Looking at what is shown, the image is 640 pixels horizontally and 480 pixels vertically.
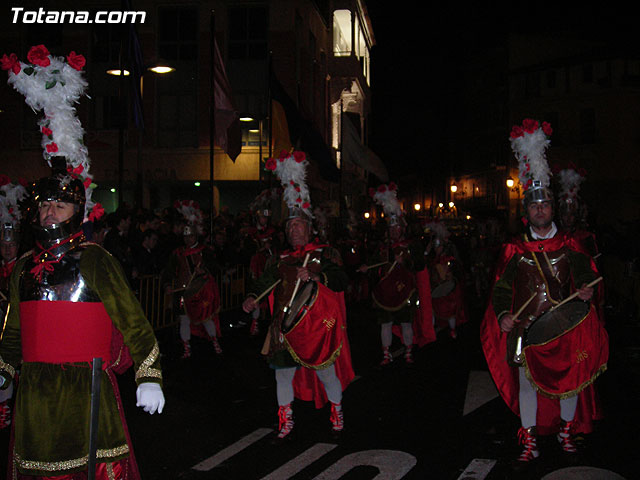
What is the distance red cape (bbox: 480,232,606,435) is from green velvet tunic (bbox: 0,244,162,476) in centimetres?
335

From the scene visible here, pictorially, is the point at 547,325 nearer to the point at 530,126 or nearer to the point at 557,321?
the point at 557,321

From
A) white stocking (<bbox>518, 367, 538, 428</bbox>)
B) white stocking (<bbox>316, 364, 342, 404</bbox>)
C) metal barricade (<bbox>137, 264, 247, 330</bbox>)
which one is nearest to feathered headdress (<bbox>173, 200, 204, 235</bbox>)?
metal barricade (<bbox>137, 264, 247, 330</bbox>)

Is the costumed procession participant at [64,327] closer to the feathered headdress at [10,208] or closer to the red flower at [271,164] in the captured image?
the red flower at [271,164]

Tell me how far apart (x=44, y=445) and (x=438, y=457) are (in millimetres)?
3325

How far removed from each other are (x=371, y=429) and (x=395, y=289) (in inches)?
136

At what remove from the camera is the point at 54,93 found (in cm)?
391

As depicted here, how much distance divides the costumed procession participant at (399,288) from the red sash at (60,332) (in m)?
6.32

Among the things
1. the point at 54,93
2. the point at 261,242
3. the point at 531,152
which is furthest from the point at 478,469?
the point at 261,242

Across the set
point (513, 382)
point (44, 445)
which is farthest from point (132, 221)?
point (44, 445)

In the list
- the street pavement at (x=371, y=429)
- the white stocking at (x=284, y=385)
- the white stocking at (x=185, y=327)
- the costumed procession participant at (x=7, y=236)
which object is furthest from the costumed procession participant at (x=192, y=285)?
the white stocking at (x=284, y=385)

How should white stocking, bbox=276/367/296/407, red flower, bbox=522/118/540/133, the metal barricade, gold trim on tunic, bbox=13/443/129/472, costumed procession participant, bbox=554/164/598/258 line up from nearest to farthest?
gold trim on tunic, bbox=13/443/129/472, red flower, bbox=522/118/540/133, white stocking, bbox=276/367/296/407, the metal barricade, costumed procession participant, bbox=554/164/598/258

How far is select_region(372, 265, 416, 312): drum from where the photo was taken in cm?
990

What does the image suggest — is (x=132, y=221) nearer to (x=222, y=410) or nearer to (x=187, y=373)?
(x=187, y=373)

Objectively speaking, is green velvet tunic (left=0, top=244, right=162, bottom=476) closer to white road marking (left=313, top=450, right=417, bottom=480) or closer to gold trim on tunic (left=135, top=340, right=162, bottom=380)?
gold trim on tunic (left=135, top=340, right=162, bottom=380)
